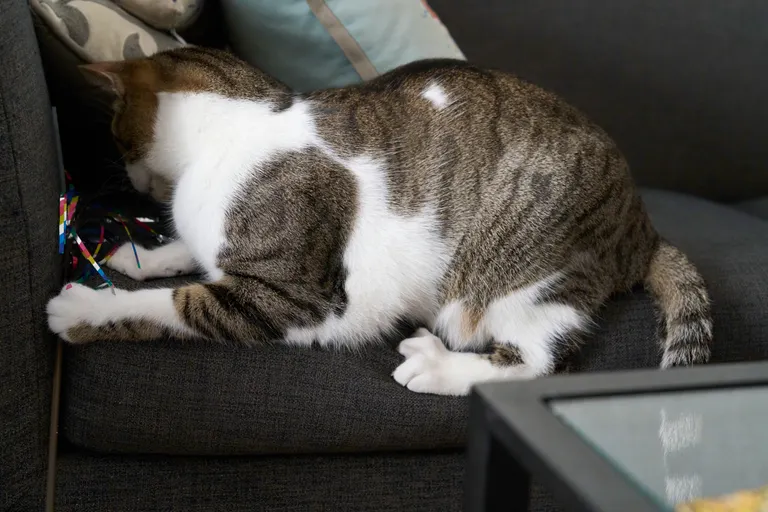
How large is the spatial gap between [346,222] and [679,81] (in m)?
1.25

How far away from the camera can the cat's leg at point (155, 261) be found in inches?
47.2

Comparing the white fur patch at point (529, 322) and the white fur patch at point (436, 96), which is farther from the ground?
the white fur patch at point (436, 96)

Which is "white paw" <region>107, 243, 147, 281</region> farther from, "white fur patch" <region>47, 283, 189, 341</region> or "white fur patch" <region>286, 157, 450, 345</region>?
"white fur patch" <region>286, 157, 450, 345</region>

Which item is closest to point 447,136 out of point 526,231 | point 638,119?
point 526,231

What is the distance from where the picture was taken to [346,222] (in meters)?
1.14

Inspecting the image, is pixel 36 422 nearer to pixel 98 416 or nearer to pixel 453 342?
A: pixel 98 416

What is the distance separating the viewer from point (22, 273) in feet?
3.08

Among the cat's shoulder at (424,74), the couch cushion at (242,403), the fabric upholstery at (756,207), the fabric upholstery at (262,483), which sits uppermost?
the cat's shoulder at (424,74)

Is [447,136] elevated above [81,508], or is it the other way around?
[447,136]

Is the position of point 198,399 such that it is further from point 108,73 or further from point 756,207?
point 756,207

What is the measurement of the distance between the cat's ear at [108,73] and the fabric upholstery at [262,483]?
525mm

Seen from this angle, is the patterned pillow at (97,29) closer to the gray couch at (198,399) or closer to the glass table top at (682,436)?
the gray couch at (198,399)

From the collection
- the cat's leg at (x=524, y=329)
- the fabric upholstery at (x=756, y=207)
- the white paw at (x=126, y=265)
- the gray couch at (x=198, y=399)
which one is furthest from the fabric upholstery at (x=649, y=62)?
the white paw at (x=126, y=265)

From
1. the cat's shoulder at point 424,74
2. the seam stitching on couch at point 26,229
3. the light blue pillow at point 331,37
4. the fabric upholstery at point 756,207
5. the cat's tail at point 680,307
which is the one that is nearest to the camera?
the seam stitching on couch at point 26,229
